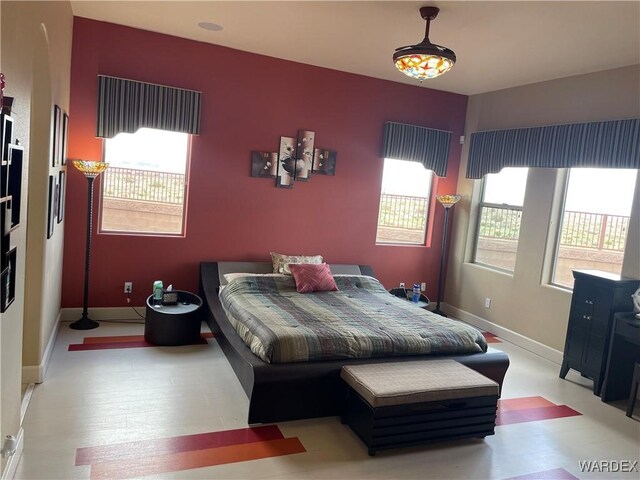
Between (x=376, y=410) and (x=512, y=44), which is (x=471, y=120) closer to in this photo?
(x=512, y=44)

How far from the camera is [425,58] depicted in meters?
3.11

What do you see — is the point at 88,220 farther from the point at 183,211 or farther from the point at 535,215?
the point at 535,215

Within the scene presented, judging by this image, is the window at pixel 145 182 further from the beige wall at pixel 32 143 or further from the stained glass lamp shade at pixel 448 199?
the stained glass lamp shade at pixel 448 199

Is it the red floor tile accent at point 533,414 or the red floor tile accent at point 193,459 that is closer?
the red floor tile accent at point 193,459

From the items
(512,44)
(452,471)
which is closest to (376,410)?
(452,471)

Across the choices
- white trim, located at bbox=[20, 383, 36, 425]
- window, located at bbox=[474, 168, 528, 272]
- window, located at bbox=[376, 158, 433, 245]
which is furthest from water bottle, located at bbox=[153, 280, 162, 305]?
window, located at bbox=[474, 168, 528, 272]

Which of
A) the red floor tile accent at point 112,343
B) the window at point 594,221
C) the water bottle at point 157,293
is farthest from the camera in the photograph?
the water bottle at point 157,293

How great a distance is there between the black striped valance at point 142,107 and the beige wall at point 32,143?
34 centimetres

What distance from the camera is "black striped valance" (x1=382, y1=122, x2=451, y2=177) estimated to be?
5.51 m

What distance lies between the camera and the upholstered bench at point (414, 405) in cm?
273

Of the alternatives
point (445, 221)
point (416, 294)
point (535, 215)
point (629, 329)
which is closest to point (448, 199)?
point (445, 221)

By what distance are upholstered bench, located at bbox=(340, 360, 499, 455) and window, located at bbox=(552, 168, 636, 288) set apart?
7.25ft

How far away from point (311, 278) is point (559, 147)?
265 cm

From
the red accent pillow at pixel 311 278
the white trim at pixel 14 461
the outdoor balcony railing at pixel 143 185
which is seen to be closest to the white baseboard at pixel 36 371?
the white trim at pixel 14 461
